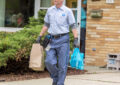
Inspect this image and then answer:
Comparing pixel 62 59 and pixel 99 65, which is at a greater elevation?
pixel 62 59

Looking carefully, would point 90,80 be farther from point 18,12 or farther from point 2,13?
point 2,13

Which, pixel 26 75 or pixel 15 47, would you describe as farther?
pixel 26 75

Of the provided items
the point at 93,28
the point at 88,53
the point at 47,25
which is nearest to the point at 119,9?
the point at 93,28

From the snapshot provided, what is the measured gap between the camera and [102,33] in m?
10.7

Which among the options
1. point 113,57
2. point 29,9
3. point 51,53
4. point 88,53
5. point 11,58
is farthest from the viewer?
point 29,9

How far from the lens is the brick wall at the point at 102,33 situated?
10.5m

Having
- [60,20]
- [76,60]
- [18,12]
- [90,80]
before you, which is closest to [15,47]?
[90,80]

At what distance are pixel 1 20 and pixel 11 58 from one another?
440 cm

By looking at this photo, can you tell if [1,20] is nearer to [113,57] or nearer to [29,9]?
[29,9]

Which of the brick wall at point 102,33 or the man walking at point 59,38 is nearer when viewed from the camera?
the man walking at point 59,38

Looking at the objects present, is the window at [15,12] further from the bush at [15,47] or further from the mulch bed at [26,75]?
the mulch bed at [26,75]

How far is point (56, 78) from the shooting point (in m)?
6.58

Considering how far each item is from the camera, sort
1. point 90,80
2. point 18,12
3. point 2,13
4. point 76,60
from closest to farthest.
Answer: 1. point 90,80
2. point 76,60
3. point 18,12
4. point 2,13

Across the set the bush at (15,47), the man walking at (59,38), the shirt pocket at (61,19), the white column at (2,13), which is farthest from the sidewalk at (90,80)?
the white column at (2,13)
